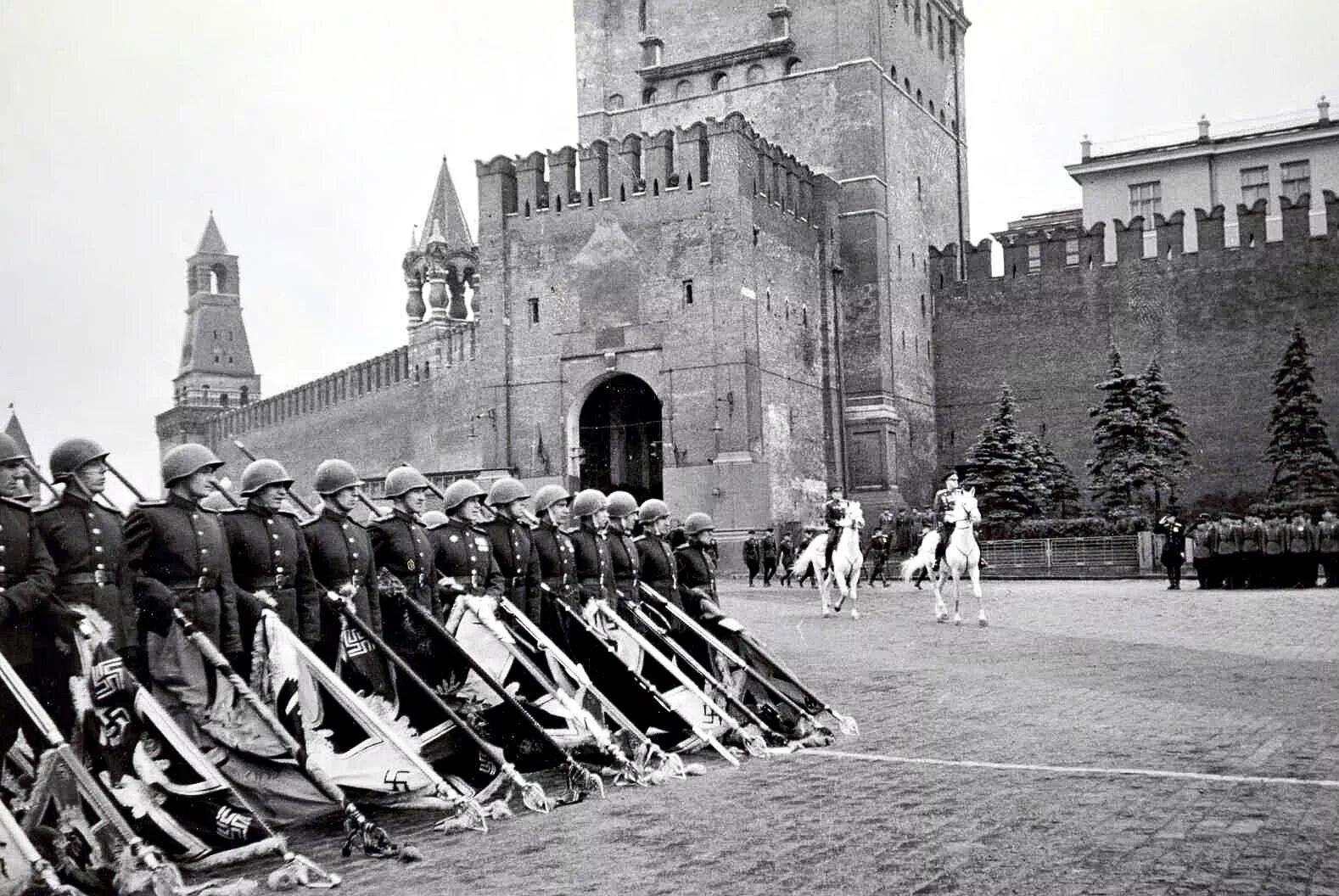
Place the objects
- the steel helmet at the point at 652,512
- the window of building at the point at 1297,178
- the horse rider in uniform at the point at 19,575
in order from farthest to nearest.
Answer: the window of building at the point at 1297,178
the steel helmet at the point at 652,512
the horse rider in uniform at the point at 19,575

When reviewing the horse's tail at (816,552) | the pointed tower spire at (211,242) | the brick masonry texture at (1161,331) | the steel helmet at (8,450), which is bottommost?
the horse's tail at (816,552)

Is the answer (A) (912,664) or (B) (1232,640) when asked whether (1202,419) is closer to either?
(B) (1232,640)

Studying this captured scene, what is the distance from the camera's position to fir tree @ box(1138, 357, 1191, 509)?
35.9m

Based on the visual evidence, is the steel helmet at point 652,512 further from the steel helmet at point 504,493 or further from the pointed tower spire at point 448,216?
the pointed tower spire at point 448,216

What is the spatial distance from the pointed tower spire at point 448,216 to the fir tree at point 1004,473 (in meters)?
22.5

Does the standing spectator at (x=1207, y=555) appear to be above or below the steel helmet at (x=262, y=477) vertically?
below

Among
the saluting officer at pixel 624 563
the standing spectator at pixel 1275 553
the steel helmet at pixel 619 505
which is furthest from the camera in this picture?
the standing spectator at pixel 1275 553

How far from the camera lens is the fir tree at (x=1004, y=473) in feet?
119

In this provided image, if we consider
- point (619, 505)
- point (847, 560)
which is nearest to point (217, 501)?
point (619, 505)

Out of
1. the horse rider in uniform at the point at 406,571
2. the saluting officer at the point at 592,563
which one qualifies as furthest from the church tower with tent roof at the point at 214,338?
the horse rider in uniform at the point at 406,571

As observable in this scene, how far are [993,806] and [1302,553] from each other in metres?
18.4

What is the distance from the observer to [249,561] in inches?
280

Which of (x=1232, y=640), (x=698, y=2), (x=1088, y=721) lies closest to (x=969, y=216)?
(x=698, y=2)

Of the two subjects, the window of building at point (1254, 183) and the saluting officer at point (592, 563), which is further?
the window of building at point (1254, 183)
